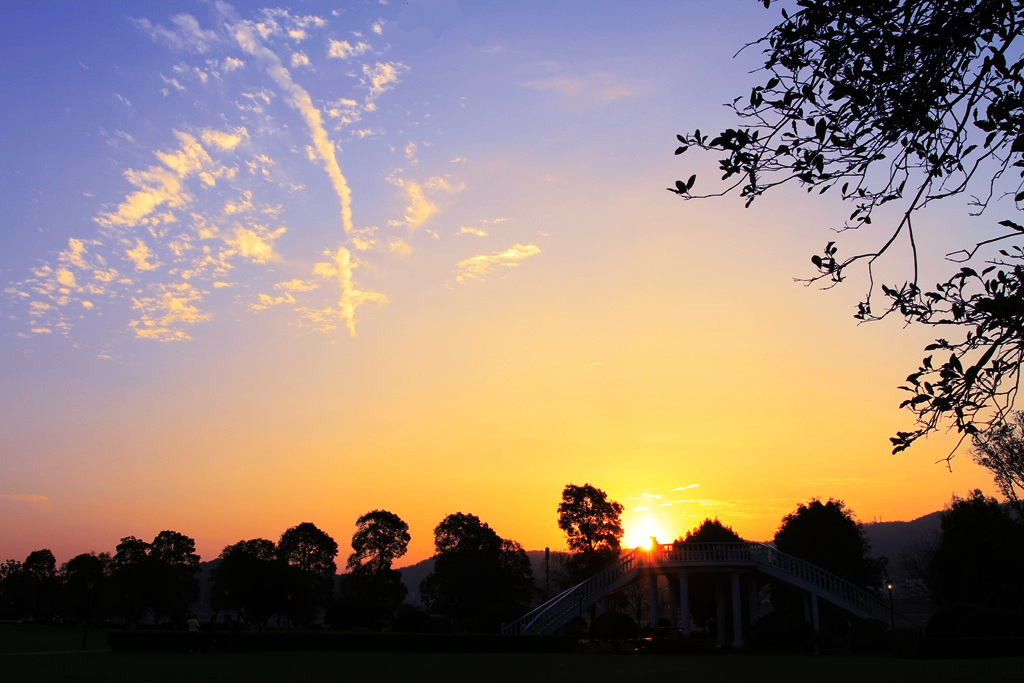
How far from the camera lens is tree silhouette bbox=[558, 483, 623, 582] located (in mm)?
61000

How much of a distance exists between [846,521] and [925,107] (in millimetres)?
53557

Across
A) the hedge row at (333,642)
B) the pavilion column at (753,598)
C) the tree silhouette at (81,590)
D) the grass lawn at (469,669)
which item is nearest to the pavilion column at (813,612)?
the pavilion column at (753,598)

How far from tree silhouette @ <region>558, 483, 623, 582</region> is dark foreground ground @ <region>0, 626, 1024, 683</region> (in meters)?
34.0

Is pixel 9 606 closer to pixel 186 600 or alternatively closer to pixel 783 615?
pixel 186 600

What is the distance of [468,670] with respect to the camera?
2114 centimetres

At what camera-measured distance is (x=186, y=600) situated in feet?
279

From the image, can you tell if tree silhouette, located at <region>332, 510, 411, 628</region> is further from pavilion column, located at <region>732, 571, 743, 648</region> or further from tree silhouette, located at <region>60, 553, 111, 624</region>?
Result: pavilion column, located at <region>732, 571, 743, 648</region>

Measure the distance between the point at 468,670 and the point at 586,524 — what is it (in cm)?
4120

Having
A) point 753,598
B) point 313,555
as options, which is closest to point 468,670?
point 753,598

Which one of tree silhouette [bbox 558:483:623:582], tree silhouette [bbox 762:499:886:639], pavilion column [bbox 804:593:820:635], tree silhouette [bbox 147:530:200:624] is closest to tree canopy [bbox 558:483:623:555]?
tree silhouette [bbox 558:483:623:582]

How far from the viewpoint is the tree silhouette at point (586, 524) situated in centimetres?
6100

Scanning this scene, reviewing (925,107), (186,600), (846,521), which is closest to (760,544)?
(846,521)

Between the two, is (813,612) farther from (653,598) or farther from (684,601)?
(653,598)

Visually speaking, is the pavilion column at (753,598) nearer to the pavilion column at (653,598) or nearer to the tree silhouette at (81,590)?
the pavilion column at (653,598)
